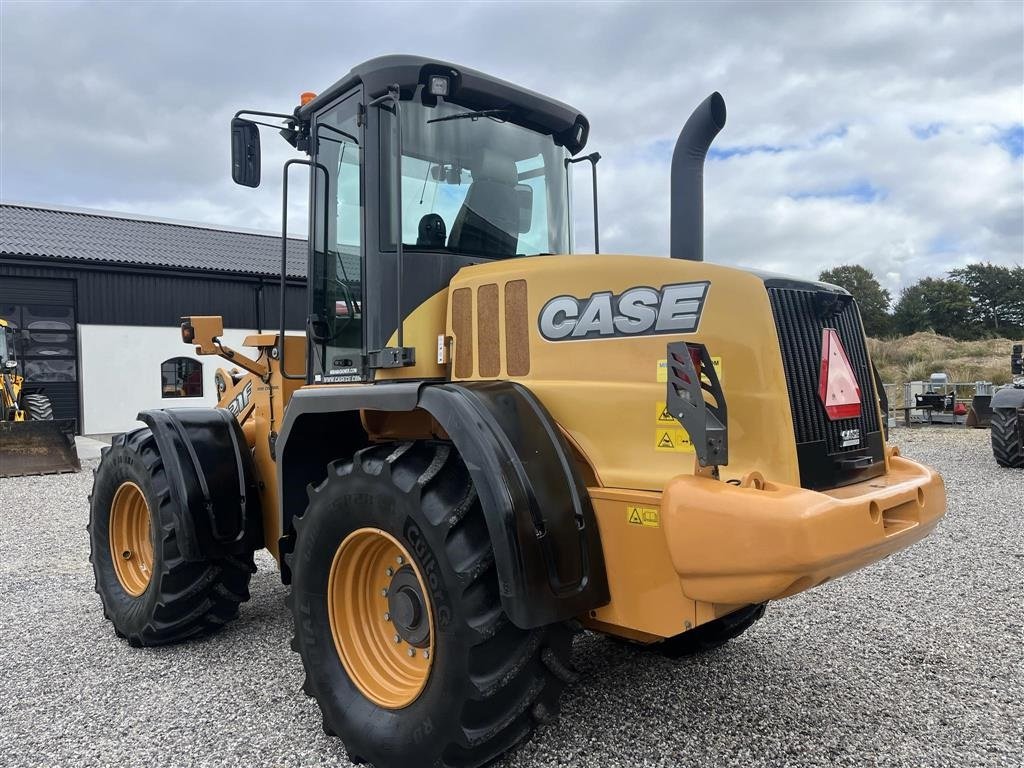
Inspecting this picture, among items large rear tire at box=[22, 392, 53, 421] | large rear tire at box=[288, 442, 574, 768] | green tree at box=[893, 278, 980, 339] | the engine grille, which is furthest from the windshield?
green tree at box=[893, 278, 980, 339]

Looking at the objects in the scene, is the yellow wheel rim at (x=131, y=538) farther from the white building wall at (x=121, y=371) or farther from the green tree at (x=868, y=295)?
the green tree at (x=868, y=295)

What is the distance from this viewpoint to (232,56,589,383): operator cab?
3.41 m

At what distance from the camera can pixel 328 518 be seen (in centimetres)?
311

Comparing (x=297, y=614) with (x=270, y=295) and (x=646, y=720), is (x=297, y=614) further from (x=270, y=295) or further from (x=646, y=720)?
(x=270, y=295)

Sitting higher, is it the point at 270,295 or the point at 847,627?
the point at 270,295

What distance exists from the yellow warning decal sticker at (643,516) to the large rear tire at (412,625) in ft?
1.50

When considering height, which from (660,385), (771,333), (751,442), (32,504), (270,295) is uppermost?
(270,295)

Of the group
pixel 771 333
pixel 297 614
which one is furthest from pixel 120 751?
pixel 771 333

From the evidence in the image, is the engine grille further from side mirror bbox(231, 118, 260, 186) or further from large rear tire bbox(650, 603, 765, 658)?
side mirror bbox(231, 118, 260, 186)

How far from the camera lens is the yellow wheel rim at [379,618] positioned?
292 centimetres

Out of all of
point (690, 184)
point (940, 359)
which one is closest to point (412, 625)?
point (690, 184)

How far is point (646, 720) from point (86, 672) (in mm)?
2842

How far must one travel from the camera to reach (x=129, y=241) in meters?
22.5

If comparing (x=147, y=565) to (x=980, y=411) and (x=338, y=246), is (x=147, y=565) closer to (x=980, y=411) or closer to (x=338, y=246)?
(x=338, y=246)
